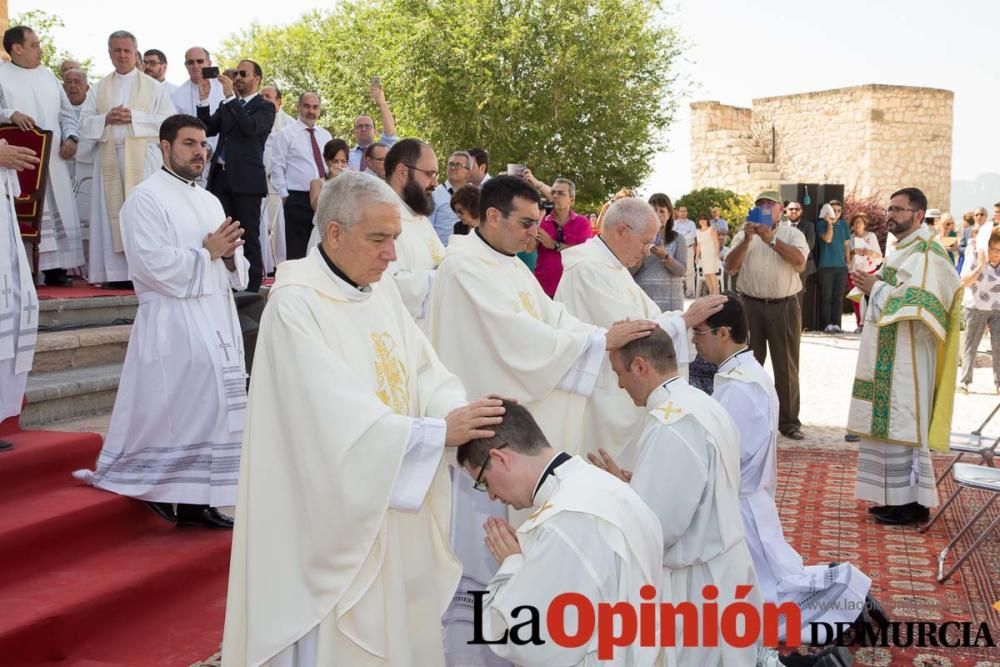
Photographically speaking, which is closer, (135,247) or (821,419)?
(135,247)

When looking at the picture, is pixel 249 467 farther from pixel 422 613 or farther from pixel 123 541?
pixel 123 541

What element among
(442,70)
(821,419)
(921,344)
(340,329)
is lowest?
(821,419)

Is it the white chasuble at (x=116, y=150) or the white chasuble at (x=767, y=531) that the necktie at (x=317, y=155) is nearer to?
the white chasuble at (x=116, y=150)

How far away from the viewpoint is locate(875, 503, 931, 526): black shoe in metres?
6.69

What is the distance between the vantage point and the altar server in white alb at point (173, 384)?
516 cm

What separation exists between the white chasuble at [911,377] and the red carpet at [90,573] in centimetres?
423

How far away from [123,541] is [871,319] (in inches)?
195

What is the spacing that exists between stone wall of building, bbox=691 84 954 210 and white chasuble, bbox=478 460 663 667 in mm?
30372

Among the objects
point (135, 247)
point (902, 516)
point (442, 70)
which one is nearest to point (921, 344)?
point (902, 516)

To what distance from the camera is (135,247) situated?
5.18 metres

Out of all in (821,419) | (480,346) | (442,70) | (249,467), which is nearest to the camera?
(249,467)

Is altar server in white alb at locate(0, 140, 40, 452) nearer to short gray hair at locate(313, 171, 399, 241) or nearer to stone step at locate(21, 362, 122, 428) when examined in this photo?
stone step at locate(21, 362, 122, 428)

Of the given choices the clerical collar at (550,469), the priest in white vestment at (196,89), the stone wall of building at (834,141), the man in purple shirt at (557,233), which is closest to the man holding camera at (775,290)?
the man in purple shirt at (557,233)

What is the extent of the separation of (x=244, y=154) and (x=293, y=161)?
177 centimetres
